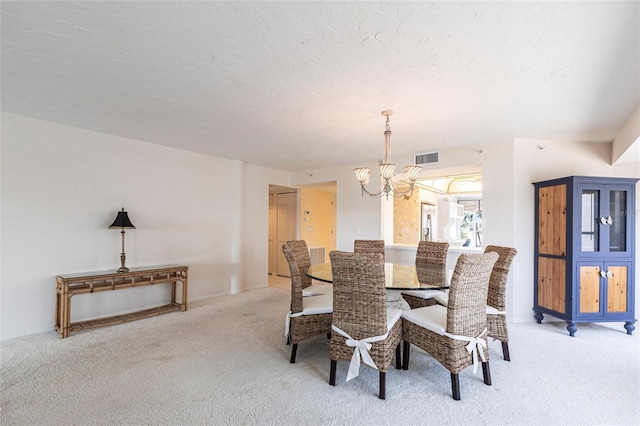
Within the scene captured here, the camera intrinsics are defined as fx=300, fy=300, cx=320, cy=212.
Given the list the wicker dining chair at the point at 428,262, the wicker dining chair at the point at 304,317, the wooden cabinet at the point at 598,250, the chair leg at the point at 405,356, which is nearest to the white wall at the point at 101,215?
the wicker dining chair at the point at 304,317

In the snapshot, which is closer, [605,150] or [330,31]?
[330,31]

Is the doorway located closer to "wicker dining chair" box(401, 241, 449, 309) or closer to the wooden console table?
the wooden console table

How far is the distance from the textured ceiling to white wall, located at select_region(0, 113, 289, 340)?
449 mm

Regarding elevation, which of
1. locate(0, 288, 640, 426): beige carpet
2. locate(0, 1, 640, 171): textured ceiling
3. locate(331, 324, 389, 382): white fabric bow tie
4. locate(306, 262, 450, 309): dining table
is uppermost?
locate(0, 1, 640, 171): textured ceiling

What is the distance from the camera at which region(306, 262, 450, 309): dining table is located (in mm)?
2469

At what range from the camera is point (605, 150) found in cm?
389

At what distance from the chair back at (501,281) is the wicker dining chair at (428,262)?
1.70 ft

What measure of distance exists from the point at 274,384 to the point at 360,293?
980 mm

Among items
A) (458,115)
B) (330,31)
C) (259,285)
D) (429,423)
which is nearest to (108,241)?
(259,285)

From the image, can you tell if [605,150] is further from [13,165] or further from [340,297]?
[13,165]

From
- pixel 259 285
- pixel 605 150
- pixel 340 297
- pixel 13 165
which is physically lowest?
pixel 259 285

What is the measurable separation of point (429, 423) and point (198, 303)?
12.4 ft

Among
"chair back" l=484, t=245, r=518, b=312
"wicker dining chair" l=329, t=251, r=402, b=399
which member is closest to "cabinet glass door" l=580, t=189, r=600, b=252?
"chair back" l=484, t=245, r=518, b=312

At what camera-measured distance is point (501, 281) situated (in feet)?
8.82
